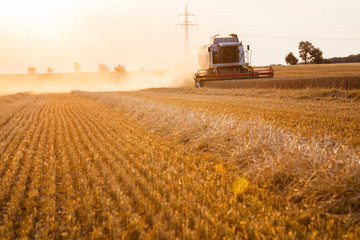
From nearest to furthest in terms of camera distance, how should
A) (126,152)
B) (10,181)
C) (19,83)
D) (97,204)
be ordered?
(97,204) < (10,181) < (126,152) < (19,83)

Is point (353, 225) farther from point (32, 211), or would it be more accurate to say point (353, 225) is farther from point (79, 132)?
point (79, 132)

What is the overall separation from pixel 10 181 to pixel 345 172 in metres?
4.28

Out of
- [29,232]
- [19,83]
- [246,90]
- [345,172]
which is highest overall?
[19,83]

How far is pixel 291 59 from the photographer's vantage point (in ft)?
236

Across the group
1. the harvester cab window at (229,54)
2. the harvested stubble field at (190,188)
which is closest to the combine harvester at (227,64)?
the harvester cab window at (229,54)

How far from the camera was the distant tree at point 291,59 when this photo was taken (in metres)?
71.2

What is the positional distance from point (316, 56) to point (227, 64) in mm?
54788

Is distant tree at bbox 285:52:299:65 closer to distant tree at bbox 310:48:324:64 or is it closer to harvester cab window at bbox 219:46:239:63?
distant tree at bbox 310:48:324:64

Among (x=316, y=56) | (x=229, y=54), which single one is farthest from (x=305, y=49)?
(x=229, y=54)

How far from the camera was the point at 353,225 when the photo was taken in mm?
2695

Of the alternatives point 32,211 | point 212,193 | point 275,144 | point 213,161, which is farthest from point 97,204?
point 275,144

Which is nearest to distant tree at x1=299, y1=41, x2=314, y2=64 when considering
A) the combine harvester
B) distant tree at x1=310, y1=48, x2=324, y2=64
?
distant tree at x1=310, y1=48, x2=324, y2=64

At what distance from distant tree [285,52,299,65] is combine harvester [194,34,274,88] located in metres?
52.5

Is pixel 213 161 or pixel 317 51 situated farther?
pixel 317 51
